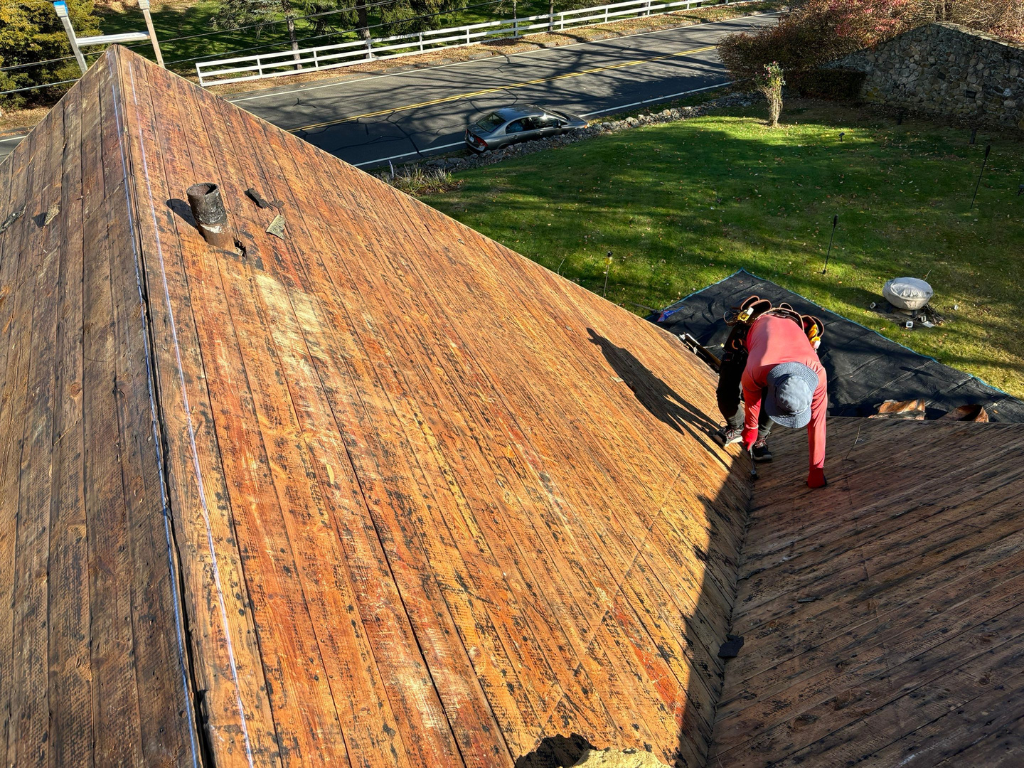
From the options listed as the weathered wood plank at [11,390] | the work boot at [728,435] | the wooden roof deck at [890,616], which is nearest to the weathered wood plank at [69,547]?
the weathered wood plank at [11,390]

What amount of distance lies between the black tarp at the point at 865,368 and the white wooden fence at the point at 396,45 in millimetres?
27051

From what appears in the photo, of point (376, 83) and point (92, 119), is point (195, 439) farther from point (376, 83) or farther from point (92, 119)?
point (376, 83)

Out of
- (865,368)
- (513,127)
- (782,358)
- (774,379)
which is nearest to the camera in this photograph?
(774,379)

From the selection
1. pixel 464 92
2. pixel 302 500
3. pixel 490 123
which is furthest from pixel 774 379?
pixel 464 92

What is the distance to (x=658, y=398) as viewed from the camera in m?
7.71

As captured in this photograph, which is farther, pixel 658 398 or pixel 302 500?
pixel 658 398

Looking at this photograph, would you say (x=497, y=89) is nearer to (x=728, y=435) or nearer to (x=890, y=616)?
(x=728, y=435)

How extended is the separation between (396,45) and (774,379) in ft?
119

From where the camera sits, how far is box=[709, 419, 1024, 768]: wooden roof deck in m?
3.46

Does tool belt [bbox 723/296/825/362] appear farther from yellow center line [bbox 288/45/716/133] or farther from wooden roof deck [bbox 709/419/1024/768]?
yellow center line [bbox 288/45/716/133]

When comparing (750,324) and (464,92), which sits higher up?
(464,92)

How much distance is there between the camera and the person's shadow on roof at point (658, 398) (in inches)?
290

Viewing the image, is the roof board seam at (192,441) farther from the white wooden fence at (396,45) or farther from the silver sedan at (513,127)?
the white wooden fence at (396,45)

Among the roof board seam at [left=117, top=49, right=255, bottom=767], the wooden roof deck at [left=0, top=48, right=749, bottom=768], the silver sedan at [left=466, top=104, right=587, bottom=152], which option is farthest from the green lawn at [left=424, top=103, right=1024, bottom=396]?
the roof board seam at [left=117, top=49, right=255, bottom=767]
